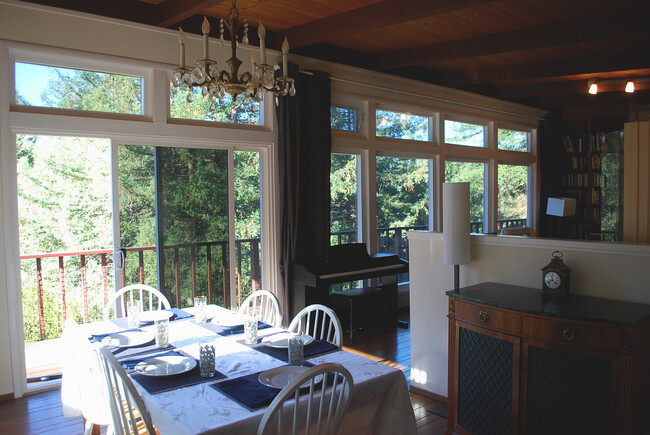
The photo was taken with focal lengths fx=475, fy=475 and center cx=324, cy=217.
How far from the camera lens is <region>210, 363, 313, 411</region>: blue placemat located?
1.78 metres

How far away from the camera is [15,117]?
3447mm

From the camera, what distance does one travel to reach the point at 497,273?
10.1 ft

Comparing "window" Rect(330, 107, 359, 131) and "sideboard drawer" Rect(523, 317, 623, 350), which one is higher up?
"window" Rect(330, 107, 359, 131)

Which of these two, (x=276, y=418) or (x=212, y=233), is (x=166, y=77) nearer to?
(x=212, y=233)

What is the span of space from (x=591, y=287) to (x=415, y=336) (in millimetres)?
1360

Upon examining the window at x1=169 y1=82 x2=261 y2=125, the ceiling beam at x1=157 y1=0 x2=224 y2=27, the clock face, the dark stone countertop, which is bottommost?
the dark stone countertop

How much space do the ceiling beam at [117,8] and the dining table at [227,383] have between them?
2440mm

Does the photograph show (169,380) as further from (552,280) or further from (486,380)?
(552,280)

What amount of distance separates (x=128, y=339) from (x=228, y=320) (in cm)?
60

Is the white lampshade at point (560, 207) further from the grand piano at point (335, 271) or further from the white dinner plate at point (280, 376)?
the white dinner plate at point (280, 376)

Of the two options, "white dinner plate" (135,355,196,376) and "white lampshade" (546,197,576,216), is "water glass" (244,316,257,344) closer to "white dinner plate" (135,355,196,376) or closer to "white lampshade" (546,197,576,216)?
"white dinner plate" (135,355,196,376)

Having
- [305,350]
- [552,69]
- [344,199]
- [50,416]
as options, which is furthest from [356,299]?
[552,69]

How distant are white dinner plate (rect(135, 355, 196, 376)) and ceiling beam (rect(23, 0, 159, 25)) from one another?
2.87 meters

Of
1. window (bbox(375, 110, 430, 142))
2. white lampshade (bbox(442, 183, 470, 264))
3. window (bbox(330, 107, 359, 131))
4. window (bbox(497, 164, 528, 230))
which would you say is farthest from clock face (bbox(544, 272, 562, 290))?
window (bbox(497, 164, 528, 230))
